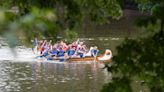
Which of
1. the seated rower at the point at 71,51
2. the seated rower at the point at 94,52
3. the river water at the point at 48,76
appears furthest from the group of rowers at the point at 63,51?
the river water at the point at 48,76

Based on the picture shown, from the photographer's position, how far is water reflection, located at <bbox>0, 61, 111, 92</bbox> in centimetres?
1386

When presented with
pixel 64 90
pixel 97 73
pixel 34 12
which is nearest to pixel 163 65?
pixel 34 12

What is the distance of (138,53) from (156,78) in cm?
18

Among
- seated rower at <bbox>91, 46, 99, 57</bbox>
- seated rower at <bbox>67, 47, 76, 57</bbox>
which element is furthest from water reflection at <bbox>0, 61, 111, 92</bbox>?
seated rower at <bbox>67, 47, 76, 57</bbox>

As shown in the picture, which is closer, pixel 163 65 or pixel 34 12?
pixel 34 12

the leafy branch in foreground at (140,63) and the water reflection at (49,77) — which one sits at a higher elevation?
the leafy branch in foreground at (140,63)

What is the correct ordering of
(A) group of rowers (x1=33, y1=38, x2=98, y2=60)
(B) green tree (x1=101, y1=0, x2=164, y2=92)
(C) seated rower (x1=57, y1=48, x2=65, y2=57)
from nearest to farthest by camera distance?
(B) green tree (x1=101, y1=0, x2=164, y2=92)
(A) group of rowers (x1=33, y1=38, x2=98, y2=60)
(C) seated rower (x1=57, y1=48, x2=65, y2=57)

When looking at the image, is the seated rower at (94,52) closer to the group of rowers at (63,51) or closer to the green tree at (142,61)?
the group of rowers at (63,51)

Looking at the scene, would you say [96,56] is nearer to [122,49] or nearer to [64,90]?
[64,90]

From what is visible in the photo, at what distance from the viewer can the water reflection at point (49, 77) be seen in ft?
45.5

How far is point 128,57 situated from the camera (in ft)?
9.21

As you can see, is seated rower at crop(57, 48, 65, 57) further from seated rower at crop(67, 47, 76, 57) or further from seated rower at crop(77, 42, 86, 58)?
seated rower at crop(77, 42, 86, 58)

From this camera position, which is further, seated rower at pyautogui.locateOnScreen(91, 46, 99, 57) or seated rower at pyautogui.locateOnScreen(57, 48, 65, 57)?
seated rower at pyautogui.locateOnScreen(57, 48, 65, 57)

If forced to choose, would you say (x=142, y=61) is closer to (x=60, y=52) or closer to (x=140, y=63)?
(x=140, y=63)
